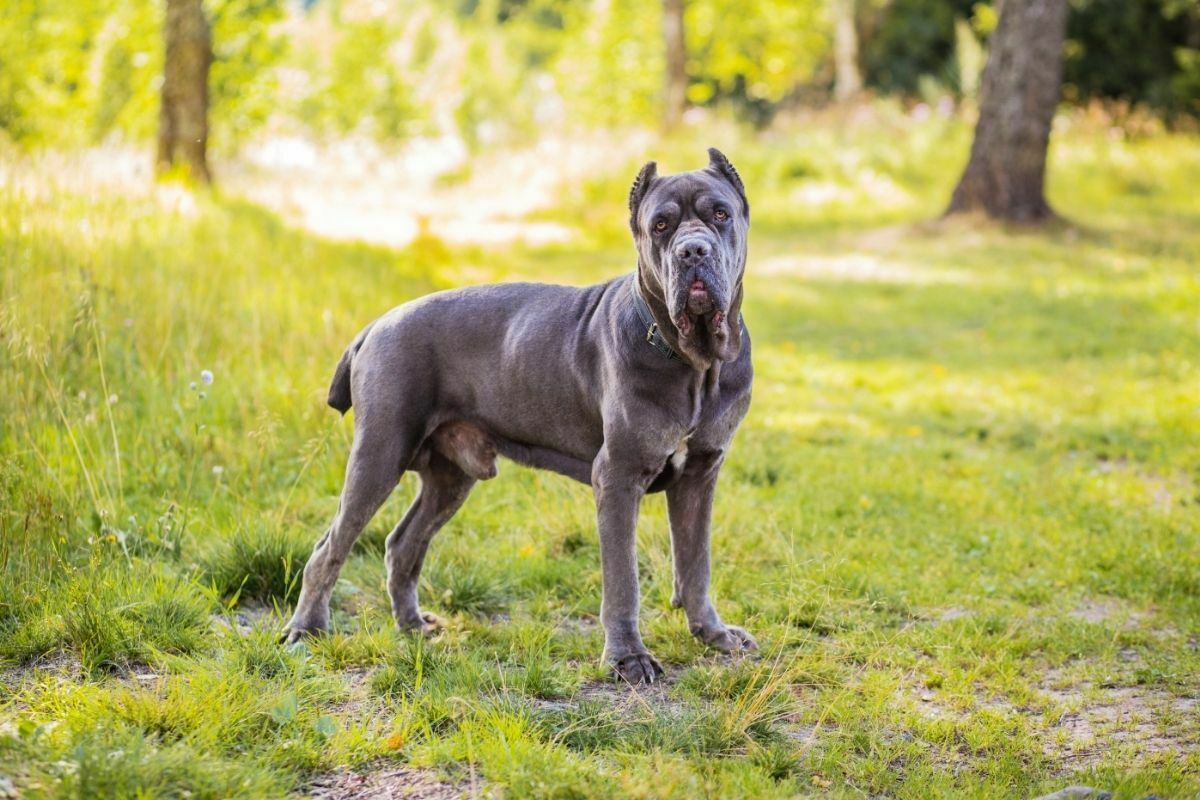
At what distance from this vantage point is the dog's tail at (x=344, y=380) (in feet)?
15.8

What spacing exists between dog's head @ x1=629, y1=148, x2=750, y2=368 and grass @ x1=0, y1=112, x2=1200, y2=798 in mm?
1250

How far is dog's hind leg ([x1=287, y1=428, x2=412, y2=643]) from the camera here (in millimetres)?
4488

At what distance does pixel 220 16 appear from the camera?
56.0 feet

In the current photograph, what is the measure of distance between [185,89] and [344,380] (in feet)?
33.0

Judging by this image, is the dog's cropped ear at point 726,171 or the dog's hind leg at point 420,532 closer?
the dog's cropped ear at point 726,171

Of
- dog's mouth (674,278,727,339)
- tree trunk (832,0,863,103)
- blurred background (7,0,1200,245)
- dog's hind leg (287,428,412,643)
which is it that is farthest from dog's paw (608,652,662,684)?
tree trunk (832,0,863,103)

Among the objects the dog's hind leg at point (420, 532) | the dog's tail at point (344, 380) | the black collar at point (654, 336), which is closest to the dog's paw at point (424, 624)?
the dog's hind leg at point (420, 532)

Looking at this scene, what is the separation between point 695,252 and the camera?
3932 millimetres

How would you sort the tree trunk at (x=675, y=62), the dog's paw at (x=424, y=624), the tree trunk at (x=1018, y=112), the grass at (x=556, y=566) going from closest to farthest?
1. the grass at (x=556, y=566)
2. the dog's paw at (x=424, y=624)
3. the tree trunk at (x=1018, y=112)
4. the tree trunk at (x=675, y=62)

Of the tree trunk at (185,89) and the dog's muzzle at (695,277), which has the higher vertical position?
the tree trunk at (185,89)

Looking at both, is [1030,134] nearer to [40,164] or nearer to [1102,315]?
[1102,315]

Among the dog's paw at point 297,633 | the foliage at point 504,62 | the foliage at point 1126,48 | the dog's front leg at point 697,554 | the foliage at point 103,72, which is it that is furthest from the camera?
the foliage at point 1126,48

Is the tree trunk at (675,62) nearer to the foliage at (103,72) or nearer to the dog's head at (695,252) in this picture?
Result: the foliage at (103,72)

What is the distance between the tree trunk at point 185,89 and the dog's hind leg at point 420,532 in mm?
9705
